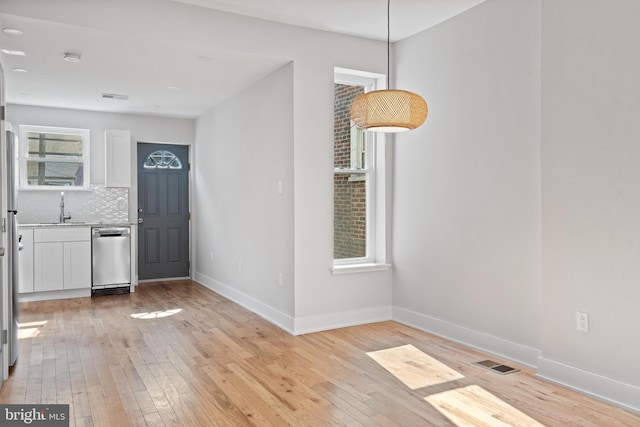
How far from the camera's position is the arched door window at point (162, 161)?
288 inches

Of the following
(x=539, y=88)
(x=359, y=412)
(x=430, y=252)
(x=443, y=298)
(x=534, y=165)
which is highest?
(x=539, y=88)

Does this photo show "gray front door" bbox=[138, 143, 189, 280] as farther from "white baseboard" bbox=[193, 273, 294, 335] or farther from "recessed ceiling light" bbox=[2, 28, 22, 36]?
"recessed ceiling light" bbox=[2, 28, 22, 36]

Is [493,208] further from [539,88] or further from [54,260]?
[54,260]

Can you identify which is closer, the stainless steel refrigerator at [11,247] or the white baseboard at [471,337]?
the stainless steel refrigerator at [11,247]

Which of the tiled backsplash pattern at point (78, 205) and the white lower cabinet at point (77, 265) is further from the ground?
the tiled backsplash pattern at point (78, 205)

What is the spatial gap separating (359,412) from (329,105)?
9.34ft

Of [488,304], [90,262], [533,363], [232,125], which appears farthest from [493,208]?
[90,262]

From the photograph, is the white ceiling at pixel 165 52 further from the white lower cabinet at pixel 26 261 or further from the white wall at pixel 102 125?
the white lower cabinet at pixel 26 261

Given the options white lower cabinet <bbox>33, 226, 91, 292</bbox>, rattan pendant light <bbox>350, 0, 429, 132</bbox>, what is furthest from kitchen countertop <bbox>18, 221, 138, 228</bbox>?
rattan pendant light <bbox>350, 0, 429, 132</bbox>

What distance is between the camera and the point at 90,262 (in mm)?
6285

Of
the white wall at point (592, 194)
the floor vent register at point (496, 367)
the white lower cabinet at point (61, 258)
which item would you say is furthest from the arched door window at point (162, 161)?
the white wall at point (592, 194)

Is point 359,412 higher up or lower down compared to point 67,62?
lower down

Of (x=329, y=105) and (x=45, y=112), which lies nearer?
(x=329, y=105)

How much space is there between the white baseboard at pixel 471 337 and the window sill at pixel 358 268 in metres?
0.45
